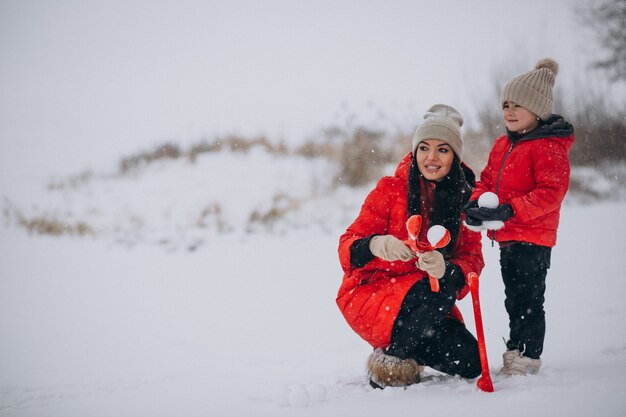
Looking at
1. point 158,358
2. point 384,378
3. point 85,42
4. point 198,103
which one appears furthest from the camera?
point 85,42

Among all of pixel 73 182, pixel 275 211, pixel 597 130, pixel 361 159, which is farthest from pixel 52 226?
pixel 597 130

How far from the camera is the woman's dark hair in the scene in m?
2.03

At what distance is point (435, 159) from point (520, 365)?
87cm

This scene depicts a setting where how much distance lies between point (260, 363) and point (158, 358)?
2.45 feet

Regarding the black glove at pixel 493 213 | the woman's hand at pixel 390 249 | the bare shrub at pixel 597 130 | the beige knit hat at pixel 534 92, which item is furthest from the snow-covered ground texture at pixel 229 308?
the beige knit hat at pixel 534 92

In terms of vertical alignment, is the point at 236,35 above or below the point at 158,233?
above

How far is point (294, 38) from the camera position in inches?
423

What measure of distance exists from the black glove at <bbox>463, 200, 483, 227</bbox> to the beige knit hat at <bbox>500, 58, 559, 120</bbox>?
50cm

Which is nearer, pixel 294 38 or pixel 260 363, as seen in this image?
pixel 260 363

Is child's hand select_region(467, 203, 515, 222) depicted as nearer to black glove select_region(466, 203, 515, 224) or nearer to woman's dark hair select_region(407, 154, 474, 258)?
black glove select_region(466, 203, 515, 224)

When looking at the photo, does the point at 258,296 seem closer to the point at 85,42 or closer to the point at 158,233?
the point at 158,233

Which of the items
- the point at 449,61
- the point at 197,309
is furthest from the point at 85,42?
the point at 197,309

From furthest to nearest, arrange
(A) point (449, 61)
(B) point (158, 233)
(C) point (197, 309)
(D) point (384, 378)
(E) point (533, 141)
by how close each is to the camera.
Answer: (A) point (449, 61), (B) point (158, 233), (C) point (197, 309), (E) point (533, 141), (D) point (384, 378)

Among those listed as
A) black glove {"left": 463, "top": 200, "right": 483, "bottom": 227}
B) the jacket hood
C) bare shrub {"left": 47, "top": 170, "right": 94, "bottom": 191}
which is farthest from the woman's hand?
bare shrub {"left": 47, "top": 170, "right": 94, "bottom": 191}
